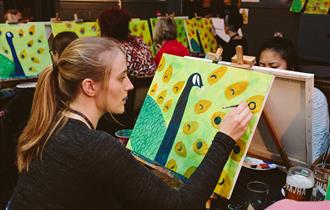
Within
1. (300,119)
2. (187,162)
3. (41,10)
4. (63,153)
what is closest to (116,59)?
(63,153)

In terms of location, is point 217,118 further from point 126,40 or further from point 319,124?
point 126,40

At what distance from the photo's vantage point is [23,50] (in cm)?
367

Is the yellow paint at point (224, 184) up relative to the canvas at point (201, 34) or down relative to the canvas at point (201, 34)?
down

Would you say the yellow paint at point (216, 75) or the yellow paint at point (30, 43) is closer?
the yellow paint at point (216, 75)

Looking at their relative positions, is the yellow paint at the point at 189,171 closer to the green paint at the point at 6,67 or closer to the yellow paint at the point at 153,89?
the yellow paint at the point at 153,89

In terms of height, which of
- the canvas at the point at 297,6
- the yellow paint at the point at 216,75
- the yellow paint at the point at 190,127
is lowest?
the yellow paint at the point at 190,127

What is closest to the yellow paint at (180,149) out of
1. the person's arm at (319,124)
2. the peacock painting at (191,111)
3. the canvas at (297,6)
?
the peacock painting at (191,111)

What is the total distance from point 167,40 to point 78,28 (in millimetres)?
970

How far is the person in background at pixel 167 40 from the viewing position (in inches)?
154

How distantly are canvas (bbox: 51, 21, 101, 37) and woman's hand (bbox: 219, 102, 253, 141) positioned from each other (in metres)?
3.02

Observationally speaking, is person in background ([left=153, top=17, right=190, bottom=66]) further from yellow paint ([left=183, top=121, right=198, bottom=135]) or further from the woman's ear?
the woman's ear

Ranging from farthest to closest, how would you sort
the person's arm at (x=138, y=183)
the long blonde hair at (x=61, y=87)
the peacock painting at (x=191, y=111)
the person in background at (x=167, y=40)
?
1. the person in background at (x=167, y=40)
2. the peacock painting at (x=191, y=111)
3. the long blonde hair at (x=61, y=87)
4. the person's arm at (x=138, y=183)

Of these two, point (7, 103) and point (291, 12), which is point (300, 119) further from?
point (291, 12)

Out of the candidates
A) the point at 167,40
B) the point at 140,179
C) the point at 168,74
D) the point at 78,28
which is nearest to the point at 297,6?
the point at 167,40
